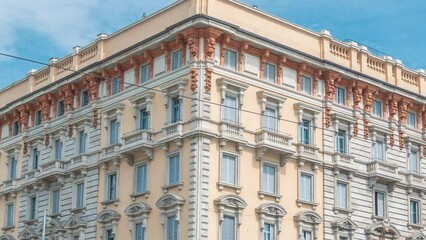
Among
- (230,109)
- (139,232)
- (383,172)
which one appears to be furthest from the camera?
(383,172)

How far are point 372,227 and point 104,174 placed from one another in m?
15.9

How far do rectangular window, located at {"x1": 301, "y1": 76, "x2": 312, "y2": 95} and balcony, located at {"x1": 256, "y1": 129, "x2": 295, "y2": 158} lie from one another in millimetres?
3789

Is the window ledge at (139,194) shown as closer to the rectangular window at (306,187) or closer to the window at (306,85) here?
the rectangular window at (306,187)

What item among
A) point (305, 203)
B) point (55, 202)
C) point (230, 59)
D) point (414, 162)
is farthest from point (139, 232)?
point (414, 162)

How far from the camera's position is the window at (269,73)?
54703 millimetres

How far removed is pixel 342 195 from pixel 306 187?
2.97 metres

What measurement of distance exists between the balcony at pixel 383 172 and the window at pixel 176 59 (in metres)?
13.7

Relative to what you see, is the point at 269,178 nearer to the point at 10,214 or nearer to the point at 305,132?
the point at 305,132

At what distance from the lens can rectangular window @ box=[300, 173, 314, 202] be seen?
55000 millimetres

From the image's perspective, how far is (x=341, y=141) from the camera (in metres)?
58.3

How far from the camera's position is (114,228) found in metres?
54.5

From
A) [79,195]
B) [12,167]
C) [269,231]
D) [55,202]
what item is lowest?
[269,231]

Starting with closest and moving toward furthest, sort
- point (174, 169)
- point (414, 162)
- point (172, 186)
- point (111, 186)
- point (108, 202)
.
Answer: point (172, 186) → point (174, 169) → point (108, 202) → point (111, 186) → point (414, 162)

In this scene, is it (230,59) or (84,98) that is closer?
(230,59)
